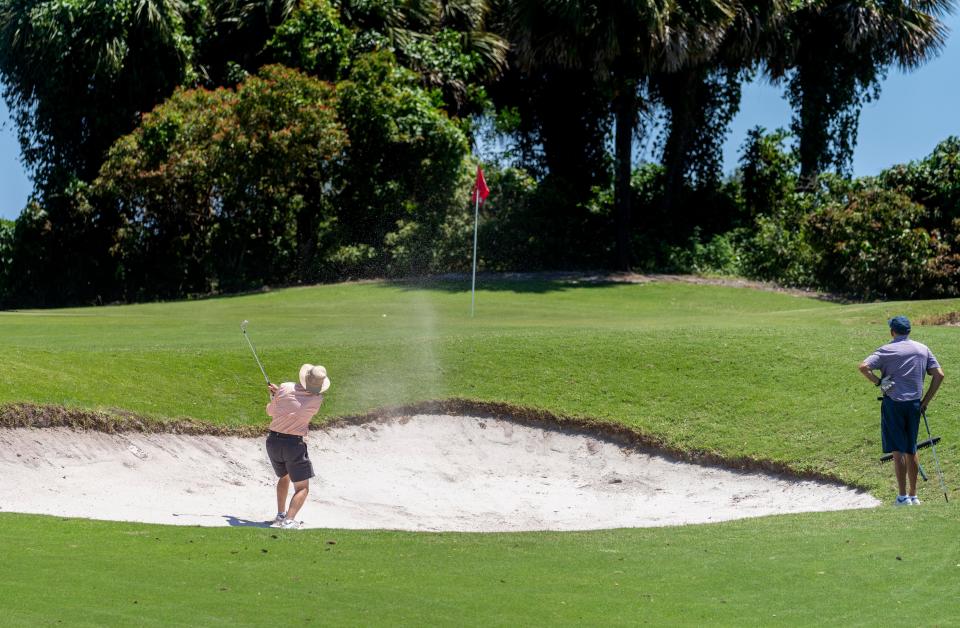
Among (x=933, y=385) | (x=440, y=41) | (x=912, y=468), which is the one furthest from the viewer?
(x=440, y=41)

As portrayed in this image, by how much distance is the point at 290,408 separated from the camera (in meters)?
12.1

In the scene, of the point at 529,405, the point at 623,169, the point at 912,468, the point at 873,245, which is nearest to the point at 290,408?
the point at 529,405

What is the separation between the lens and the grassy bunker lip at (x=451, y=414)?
1441cm

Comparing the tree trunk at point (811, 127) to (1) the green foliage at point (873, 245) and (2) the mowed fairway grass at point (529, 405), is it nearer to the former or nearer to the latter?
(1) the green foliage at point (873, 245)

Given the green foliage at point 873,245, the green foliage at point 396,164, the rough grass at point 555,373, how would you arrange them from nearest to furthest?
the rough grass at point 555,373, the green foliage at point 873,245, the green foliage at point 396,164

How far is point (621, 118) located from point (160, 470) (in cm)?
2847

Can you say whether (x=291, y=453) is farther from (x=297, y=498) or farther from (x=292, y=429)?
(x=297, y=498)

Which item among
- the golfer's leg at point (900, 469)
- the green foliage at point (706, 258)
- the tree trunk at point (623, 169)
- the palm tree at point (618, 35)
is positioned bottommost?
the golfer's leg at point (900, 469)

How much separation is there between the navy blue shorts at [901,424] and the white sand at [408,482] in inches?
39.6

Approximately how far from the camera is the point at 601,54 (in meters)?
37.0

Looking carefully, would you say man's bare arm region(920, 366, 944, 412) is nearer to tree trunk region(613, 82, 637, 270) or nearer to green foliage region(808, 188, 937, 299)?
green foliage region(808, 188, 937, 299)

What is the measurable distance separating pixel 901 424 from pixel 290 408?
20.3 ft

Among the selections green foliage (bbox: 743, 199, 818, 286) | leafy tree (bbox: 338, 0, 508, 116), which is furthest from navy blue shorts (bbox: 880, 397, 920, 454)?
leafy tree (bbox: 338, 0, 508, 116)

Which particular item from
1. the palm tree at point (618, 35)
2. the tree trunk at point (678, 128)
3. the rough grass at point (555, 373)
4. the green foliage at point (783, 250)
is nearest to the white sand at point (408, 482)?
the rough grass at point (555, 373)
